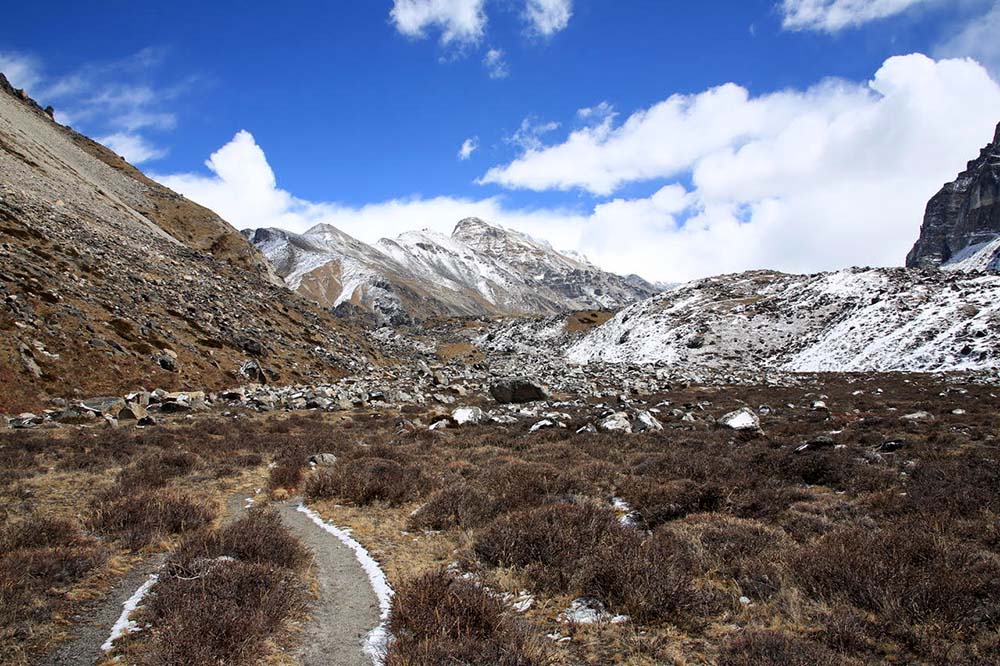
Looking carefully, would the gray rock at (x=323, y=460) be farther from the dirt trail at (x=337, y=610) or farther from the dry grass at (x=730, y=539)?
the dirt trail at (x=337, y=610)

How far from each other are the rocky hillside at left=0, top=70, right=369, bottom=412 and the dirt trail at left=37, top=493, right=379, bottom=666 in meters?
19.3

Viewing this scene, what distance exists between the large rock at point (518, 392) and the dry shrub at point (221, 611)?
2633cm

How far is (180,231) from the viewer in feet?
199

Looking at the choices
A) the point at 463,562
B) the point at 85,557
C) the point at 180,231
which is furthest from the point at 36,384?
the point at 180,231

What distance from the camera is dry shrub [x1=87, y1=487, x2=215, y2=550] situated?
909 cm

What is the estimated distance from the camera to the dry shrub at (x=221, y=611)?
5.20m

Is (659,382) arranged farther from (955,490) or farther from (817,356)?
(955,490)

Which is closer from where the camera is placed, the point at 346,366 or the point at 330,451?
the point at 330,451

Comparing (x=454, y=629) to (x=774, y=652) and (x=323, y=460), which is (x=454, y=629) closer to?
(x=774, y=652)

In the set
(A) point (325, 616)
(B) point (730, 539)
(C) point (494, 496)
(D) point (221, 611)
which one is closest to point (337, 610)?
(A) point (325, 616)

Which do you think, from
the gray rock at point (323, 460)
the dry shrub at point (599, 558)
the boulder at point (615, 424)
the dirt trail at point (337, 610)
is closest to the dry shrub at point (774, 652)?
the dry shrub at point (599, 558)

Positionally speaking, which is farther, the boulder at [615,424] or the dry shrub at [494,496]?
the boulder at [615,424]

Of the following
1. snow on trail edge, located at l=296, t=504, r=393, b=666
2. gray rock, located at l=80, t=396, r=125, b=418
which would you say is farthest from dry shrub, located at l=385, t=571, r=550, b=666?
gray rock, located at l=80, t=396, r=125, b=418

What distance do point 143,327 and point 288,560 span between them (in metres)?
28.0
